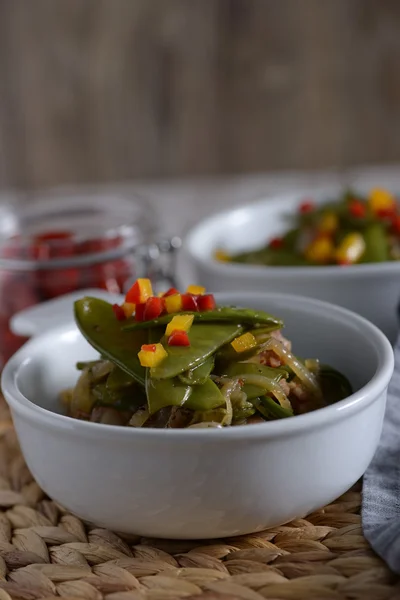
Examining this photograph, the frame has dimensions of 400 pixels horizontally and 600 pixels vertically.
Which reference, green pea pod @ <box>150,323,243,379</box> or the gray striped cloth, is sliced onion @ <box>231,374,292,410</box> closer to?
green pea pod @ <box>150,323,243,379</box>

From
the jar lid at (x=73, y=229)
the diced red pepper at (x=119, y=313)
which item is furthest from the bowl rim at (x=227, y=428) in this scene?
the jar lid at (x=73, y=229)

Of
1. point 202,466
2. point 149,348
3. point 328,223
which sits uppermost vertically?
point 149,348

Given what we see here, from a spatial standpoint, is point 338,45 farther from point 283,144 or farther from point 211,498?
point 211,498

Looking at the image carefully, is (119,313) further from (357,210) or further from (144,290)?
(357,210)

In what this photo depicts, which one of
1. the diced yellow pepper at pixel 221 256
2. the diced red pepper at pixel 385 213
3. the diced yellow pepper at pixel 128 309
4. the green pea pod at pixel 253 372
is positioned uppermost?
the diced yellow pepper at pixel 128 309

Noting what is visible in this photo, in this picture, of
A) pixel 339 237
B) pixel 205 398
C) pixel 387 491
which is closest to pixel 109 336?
pixel 205 398

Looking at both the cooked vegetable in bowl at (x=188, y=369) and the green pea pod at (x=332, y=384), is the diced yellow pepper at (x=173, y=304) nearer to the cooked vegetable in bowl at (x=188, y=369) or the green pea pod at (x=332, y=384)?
the cooked vegetable in bowl at (x=188, y=369)
